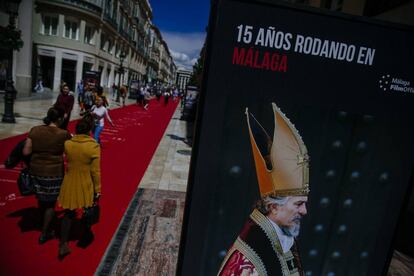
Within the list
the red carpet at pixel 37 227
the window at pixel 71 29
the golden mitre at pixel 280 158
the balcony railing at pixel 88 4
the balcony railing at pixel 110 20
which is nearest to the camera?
the golden mitre at pixel 280 158

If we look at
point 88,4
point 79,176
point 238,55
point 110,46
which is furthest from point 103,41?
point 238,55

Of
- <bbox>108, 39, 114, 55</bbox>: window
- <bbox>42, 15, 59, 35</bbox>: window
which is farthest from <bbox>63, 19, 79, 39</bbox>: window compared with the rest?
<bbox>108, 39, 114, 55</bbox>: window

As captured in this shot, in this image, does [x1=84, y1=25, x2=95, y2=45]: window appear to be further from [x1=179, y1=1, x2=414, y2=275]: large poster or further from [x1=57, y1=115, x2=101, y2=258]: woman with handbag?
[x1=179, y1=1, x2=414, y2=275]: large poster

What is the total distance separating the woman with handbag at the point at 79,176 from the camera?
3811 millimetres

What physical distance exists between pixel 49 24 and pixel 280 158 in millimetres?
37652

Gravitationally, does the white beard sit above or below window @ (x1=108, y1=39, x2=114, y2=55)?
below

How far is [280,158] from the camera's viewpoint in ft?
4.91

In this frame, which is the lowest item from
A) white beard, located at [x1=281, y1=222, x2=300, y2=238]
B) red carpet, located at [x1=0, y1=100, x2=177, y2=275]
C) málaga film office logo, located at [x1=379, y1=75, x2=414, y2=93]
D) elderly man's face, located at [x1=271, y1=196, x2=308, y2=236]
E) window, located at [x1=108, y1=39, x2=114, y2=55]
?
red carpet, located at [x1=0, y1=100, x2=177, y2=275]

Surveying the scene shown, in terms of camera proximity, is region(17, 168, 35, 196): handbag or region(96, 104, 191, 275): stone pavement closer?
region(96, 104, 191, 275): stone pavement

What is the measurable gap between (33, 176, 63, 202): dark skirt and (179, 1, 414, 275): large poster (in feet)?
10.2

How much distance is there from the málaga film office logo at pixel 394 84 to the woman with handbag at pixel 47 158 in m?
3.72

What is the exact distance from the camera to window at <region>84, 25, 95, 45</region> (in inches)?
1402

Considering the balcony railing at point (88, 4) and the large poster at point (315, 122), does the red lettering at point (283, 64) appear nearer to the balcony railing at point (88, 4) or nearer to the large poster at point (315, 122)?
the large poster at point (315, 122)

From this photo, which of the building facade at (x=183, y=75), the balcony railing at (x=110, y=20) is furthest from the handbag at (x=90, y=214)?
the balcony railing at (x=110, y=20)
